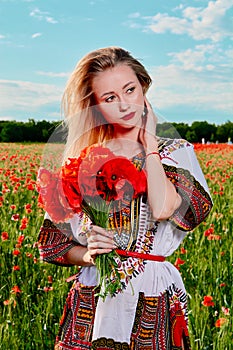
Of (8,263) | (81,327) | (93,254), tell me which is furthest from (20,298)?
(93,254)

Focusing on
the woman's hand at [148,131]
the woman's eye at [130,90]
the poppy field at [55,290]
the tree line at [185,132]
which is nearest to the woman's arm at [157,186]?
the woman's hand at [148,131]

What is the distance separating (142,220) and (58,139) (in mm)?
389

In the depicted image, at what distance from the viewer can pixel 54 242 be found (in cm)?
206

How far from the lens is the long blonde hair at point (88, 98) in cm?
197

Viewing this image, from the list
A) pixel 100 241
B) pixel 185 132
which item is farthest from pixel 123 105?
pixel 185 132

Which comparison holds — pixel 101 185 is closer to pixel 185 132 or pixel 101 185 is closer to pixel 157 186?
pixel 157 186

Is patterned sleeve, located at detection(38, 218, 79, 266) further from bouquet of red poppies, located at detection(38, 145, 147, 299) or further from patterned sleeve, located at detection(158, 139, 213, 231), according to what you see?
patterned sleeve, located at detection(158, 139, 213, 231)

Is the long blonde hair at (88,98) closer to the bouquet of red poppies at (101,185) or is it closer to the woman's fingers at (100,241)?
the bouquet of red poppies at (101,185)

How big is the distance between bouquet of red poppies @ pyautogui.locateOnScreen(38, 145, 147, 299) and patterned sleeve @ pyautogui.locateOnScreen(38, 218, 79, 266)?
0.26 m

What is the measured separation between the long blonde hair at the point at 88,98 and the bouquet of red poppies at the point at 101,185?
240mm

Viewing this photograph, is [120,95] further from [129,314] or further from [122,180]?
[129,314]

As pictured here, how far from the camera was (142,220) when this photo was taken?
75.2 inches

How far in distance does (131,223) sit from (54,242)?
1.05ft

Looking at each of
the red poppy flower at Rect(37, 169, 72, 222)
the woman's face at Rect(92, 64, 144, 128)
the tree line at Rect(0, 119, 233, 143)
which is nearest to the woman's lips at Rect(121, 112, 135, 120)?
the woman's face at Rect(92, 64, 144, 128)
